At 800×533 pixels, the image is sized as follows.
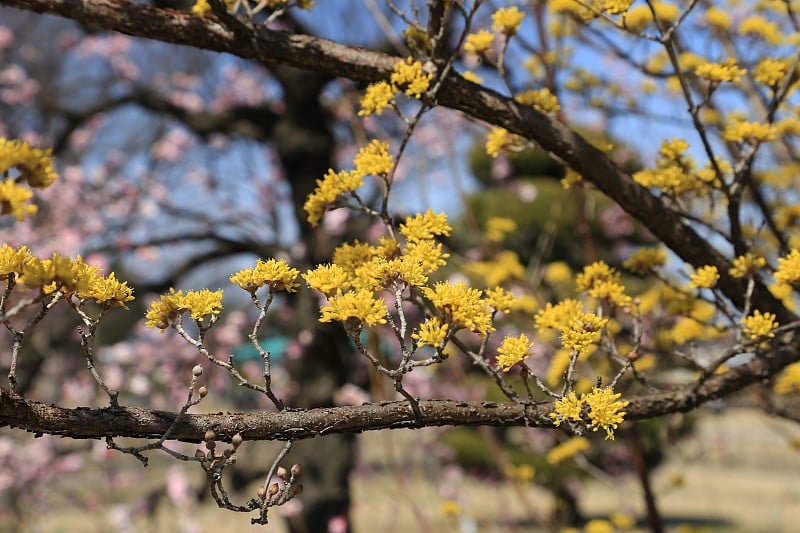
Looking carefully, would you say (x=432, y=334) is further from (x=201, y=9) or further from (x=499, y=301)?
(x=201, y=9)

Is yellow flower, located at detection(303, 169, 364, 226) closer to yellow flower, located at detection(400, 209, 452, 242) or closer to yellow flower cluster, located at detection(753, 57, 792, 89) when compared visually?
yellow flower, located at detection(400, 209, 452, 242)

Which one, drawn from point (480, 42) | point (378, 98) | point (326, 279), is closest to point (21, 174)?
point (326, 279)

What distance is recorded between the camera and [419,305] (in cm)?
156

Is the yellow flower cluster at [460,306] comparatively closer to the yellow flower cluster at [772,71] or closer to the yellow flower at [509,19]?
the yellow flower at [509,19]

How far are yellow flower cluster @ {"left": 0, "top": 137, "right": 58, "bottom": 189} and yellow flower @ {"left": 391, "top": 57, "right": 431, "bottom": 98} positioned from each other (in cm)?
77

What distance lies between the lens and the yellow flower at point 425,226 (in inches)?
54.5

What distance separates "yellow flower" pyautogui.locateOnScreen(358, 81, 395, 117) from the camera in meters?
1.51

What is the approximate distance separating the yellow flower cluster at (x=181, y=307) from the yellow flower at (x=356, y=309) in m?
0.19

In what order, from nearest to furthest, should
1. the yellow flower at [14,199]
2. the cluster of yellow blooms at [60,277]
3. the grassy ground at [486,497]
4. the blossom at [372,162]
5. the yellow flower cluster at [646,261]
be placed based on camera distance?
the yellow flower at [14,199]
the cluster of yellow blooms at [60,277]
the blossom at [372,162]
the yellow flower cluster at [646,261]
the grassy ground at [486,497]

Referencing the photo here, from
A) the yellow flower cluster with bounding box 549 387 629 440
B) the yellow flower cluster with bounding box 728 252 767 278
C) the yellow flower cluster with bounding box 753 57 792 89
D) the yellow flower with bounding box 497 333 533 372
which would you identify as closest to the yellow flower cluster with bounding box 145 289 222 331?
the yellow flower with bounding box 497 333 533 372

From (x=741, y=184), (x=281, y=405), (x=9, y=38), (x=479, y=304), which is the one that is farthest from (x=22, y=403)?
(x=9, y=38)

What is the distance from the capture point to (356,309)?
1.18 meters

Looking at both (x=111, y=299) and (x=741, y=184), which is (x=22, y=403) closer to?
(x=111, y=299)

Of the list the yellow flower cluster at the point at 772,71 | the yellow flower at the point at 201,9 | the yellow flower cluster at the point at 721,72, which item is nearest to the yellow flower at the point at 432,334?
the yellow flower at the point at 201,9
